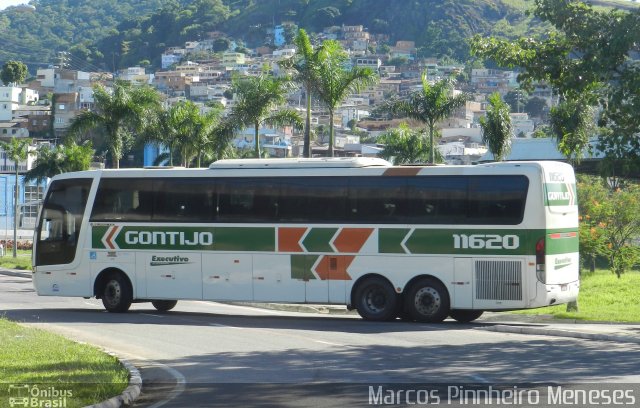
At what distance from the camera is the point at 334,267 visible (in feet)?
78.6

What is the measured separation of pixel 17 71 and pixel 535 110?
92569mm

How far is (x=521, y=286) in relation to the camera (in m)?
22.2

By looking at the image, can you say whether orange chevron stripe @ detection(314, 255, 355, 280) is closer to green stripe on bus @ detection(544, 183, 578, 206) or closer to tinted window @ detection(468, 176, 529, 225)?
tinted window @ detection(468, 176, 529, 225)

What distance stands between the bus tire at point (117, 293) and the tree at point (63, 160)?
35783mm

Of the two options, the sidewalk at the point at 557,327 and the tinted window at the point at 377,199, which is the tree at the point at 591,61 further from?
the tinted window at the point at 377,199

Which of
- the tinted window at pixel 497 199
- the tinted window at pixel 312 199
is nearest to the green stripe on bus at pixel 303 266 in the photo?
the tinted window at pixel 312 199

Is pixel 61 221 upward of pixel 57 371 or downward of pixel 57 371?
upward

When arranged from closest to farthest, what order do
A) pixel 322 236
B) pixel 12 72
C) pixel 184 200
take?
pixel 322 236 → pixel 184 200 → pixel 12 72

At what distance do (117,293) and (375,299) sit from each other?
659 cm

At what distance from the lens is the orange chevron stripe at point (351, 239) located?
23766 mm

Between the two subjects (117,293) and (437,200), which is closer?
(437,200)

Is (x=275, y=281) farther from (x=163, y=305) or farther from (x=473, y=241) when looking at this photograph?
(x=473, y=241)

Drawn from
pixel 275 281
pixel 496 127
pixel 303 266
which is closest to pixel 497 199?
pixel 303 266

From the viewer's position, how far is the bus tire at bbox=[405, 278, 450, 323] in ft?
75.7
